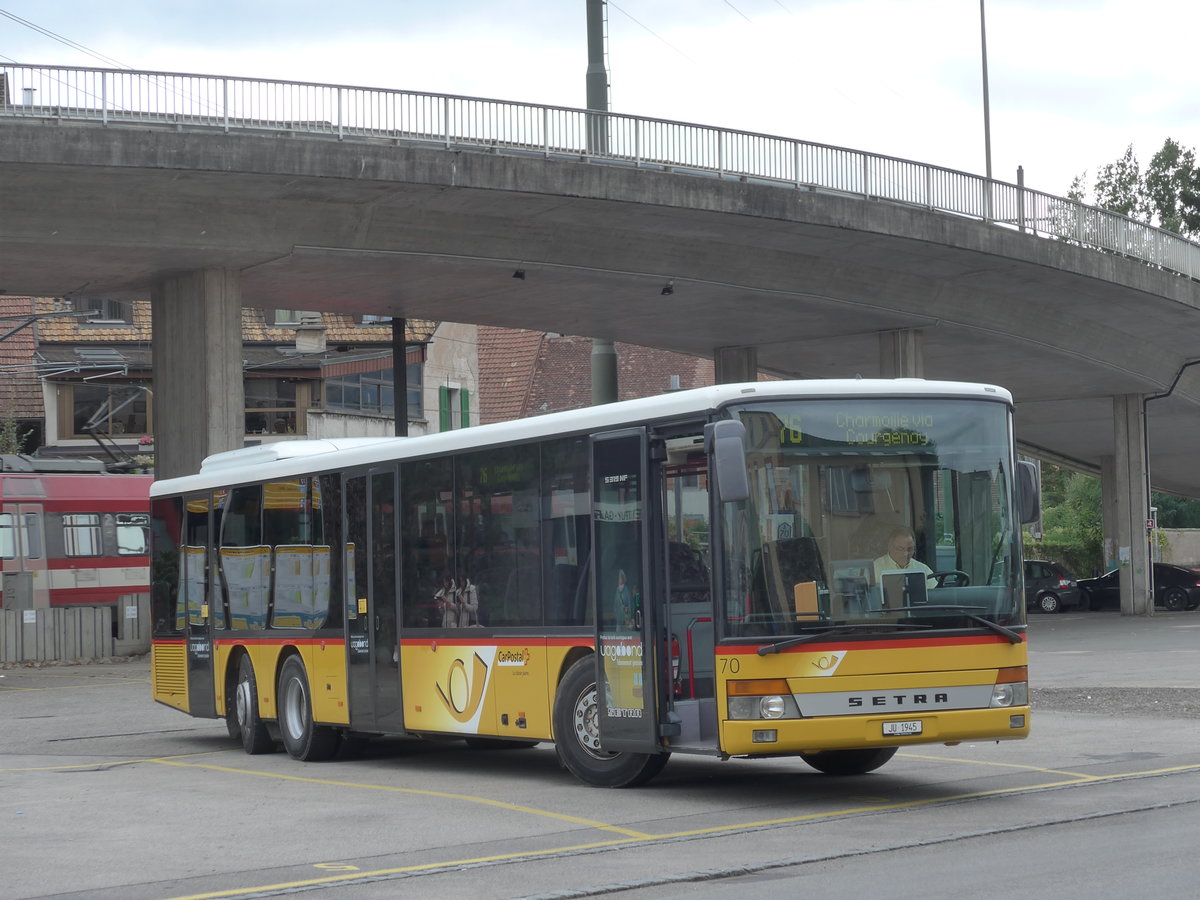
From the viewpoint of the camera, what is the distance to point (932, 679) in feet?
36.7

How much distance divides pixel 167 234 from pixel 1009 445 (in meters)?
19.1

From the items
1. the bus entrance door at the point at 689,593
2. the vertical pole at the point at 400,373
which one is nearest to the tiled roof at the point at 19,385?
the vertical pole at the point at 400,373

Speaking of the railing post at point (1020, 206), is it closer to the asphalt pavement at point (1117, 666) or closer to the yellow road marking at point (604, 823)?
the asphalt pavement at point (1117, 666)

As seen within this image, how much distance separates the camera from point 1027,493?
1197 cm

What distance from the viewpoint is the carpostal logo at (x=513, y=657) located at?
1308 cm

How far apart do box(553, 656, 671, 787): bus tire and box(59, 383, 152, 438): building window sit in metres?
43.4

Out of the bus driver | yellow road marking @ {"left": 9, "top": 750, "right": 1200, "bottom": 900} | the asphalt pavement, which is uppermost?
the bus driver

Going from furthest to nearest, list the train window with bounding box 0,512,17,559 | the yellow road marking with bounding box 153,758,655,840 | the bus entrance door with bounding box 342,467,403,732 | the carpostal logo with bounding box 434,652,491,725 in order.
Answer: the train window with bounding box 0,512,17,559 → the bus entrance door with bounding box 342,467,403,732 → the carpostal logo with bounding box 434,652,491,725 → the yellow road marking with bounding box 153,758,655,840

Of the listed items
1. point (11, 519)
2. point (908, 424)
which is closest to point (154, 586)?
point (908, 424)

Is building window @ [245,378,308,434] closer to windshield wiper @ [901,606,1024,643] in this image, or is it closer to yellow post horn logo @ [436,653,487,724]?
yellow post horn logo @ [436,653,487,724]

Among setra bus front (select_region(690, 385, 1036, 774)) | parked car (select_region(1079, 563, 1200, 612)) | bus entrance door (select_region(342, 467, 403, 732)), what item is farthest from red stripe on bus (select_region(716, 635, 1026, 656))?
parked car (select_region(1079, 563, 1200, 612))

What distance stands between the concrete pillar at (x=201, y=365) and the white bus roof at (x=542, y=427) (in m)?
11.5

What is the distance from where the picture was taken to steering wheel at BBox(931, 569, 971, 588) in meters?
11.3

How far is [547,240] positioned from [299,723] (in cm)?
1614
